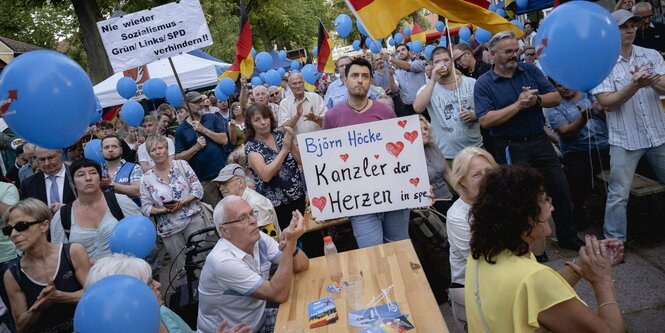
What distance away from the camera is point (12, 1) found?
846 inches

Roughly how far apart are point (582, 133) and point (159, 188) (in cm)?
424

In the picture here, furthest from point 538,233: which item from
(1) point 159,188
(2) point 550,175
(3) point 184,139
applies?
(3) point 184,139

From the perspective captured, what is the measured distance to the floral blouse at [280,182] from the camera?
470 cm

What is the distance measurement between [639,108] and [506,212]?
2806 mm

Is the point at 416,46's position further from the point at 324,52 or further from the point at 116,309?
the point at 116,309

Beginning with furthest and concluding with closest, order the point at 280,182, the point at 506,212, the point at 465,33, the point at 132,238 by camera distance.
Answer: the point at 465,33, the point at 280,182, the point at 132,238, the point at 506,212

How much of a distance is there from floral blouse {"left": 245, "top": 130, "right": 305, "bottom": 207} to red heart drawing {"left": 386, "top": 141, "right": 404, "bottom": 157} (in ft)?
3.74

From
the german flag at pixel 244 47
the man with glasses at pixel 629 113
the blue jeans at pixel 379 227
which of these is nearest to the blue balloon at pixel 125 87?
the german flag at pixel 244 47

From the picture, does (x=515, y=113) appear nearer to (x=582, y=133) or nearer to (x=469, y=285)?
(x=582, y=133)

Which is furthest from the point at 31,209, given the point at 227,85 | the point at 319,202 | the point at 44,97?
the point at 227,85

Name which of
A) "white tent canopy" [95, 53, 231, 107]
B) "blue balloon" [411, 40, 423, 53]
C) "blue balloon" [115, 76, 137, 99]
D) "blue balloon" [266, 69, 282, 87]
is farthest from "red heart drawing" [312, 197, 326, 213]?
"blue balloon" [411, 40, 423, 53]

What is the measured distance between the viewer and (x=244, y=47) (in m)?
7.91

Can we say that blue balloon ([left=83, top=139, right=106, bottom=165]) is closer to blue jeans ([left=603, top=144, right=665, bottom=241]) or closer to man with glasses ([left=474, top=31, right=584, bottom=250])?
man with glasses ([left=474, top=31, right=584, bottom=250])

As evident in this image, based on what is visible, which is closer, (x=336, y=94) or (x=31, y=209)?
(x=31, y=209)
